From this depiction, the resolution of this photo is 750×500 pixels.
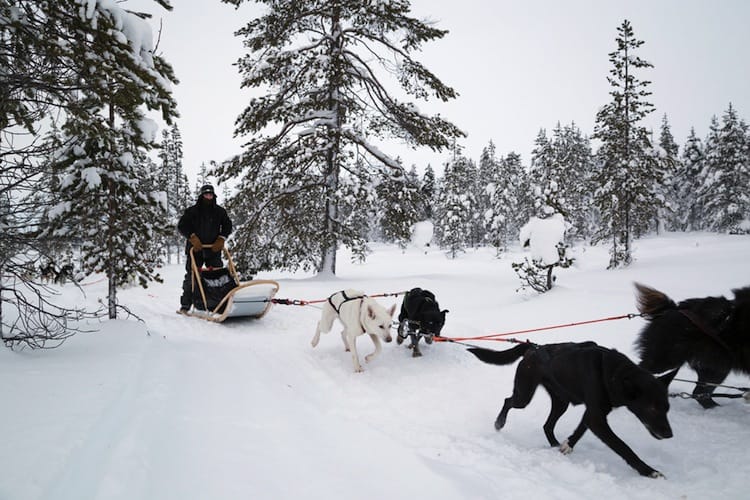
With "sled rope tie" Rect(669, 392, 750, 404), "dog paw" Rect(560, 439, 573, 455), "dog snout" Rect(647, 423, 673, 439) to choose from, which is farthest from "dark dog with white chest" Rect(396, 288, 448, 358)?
"dog snout" Rect(647, 423, 673, 439)

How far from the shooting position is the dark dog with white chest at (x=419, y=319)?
5.88 m

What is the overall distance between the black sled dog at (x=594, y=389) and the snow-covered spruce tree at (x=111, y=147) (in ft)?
15.9

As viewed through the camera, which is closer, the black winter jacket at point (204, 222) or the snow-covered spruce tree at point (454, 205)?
the black winter jacket at point (204, 222)

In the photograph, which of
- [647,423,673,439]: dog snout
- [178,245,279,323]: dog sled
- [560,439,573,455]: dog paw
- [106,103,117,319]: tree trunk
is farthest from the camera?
[178,245,279,323]: dog sled

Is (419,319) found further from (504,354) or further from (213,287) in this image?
(213,287)

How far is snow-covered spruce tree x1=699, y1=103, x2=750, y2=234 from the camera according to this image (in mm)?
33938

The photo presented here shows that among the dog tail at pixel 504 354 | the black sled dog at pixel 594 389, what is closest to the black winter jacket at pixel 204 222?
the dog tail at pixel 504 354

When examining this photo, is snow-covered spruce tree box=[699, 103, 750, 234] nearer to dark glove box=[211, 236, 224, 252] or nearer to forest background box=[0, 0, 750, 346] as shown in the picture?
forest background box=[0, 0, 750, 346]

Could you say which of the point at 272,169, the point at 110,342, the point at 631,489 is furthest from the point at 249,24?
the point at 631,489

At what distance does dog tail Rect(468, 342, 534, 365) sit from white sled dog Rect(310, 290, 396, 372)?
1.68 m

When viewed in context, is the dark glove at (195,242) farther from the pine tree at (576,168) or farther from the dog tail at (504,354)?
the pine tree at (576,168)

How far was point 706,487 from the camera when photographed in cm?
279

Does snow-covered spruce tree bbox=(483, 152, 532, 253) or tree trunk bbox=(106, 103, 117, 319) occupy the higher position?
snow-covered spruce tree bbox=(483, 152, 532, 253)

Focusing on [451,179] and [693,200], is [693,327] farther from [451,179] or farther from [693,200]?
[693,200]
